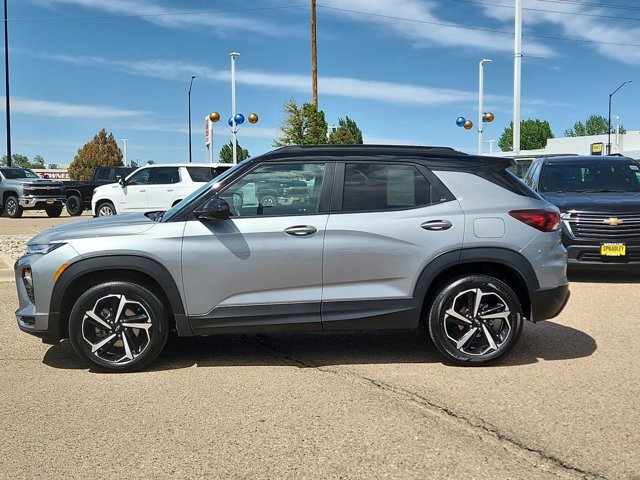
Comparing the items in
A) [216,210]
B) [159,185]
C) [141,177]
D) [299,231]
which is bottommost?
[299,231]

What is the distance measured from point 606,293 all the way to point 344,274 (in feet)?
16.4

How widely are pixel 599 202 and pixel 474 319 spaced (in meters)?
4.95

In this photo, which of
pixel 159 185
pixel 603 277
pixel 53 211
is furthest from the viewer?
pixel 53 211

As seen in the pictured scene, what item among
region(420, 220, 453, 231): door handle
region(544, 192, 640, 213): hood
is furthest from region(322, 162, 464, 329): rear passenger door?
region(544, 192, 640, 213): hood

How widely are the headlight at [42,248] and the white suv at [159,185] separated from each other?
12.9 m

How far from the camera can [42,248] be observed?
4926mm

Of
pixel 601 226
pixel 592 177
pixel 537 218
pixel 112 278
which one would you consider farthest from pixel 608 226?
pixel 112 278

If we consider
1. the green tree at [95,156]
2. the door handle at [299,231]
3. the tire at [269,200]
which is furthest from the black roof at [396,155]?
the green tree at [95,156]

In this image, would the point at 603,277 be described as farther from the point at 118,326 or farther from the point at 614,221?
the point at 118,326

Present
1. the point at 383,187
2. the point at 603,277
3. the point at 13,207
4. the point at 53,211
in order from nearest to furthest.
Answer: the point at 383,187 < the point at 603,277 < the point at 13,207 < the point at 53,211

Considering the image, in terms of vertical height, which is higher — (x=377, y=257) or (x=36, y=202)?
(x=36, y=202)

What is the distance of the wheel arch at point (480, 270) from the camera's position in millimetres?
4961

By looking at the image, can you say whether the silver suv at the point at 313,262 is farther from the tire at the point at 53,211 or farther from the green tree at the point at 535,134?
the green tree at the point at 535,134

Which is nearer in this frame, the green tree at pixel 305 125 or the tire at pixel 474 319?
the tire at pixel 474 319
